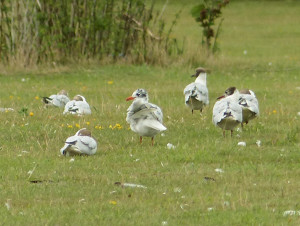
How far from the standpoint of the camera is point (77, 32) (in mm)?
20734

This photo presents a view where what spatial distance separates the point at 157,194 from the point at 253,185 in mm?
1067

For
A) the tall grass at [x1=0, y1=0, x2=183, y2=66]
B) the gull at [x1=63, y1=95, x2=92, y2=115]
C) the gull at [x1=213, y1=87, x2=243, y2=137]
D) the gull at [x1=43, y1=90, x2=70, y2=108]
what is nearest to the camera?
the gull at [x1=213, y1=87, x2=243, y2=137]

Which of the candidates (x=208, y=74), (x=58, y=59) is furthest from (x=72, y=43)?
(x=208, y=74)

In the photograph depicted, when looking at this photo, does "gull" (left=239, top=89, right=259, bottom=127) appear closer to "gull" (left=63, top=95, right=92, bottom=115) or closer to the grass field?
the grass field

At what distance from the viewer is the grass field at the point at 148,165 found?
698 cm

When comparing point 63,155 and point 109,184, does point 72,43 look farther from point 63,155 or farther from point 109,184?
point 109,184

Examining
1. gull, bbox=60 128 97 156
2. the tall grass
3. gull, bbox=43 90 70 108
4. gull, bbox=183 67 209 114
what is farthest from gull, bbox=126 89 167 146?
the tall grass

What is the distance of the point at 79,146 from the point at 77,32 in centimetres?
1172

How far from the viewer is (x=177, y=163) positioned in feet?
30.1

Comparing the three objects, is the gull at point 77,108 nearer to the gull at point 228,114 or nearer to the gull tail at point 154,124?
the gull at point 228,114

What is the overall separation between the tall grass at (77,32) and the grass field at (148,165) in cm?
237

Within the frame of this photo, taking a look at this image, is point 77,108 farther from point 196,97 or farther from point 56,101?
point 196,97

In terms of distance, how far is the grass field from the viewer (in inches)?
275

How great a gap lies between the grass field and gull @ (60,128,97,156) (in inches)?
4.7
